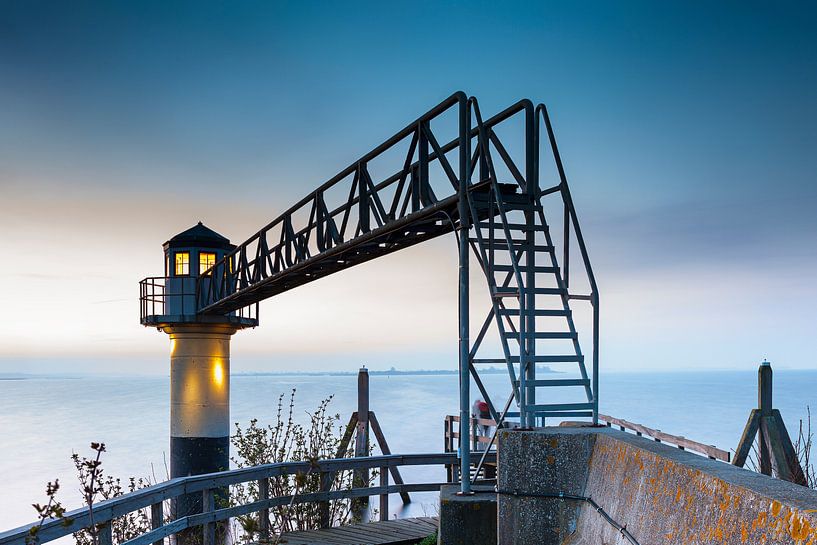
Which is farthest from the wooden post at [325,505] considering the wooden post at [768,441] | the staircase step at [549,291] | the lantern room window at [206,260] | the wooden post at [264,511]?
the lantern room window at [206,260]

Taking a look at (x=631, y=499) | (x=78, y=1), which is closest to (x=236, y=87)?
(x=78, y=1)

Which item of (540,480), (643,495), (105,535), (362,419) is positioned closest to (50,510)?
(105,535)

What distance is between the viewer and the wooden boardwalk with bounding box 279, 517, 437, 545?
8.48m

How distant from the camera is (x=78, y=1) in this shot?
16.9 meters

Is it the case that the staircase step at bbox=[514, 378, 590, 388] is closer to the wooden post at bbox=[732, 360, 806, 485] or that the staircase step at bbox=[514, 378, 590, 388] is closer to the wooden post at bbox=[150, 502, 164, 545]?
the wooden post at bbox=[150, 502, 164, 545]

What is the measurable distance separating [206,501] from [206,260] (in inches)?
605

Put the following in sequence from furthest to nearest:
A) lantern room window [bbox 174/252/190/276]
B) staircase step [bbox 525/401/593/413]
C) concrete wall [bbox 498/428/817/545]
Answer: lantern room window [bbox 174/252/190/276]
staircase step [bbox 525/401/593/413]
concrete wall [bbox 498/428/817/545]

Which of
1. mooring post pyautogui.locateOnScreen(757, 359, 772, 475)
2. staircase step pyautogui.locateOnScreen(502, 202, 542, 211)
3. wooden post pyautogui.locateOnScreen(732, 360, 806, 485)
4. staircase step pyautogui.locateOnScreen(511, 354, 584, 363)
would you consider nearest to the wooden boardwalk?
staircase step pyautogui.locateOnScreen(511, 354, 584, 363)

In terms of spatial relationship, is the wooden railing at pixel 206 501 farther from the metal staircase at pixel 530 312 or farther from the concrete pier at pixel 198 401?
the concrete pier at pixel 198 401

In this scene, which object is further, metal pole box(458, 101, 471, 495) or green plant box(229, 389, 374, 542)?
green plant box(229, 389, 374, 542)

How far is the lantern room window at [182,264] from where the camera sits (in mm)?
21891

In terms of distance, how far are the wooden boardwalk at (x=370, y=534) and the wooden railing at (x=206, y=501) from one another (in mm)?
393

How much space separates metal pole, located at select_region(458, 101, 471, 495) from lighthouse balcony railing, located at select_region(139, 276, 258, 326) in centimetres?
1470

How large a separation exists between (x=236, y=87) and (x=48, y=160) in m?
8.18
